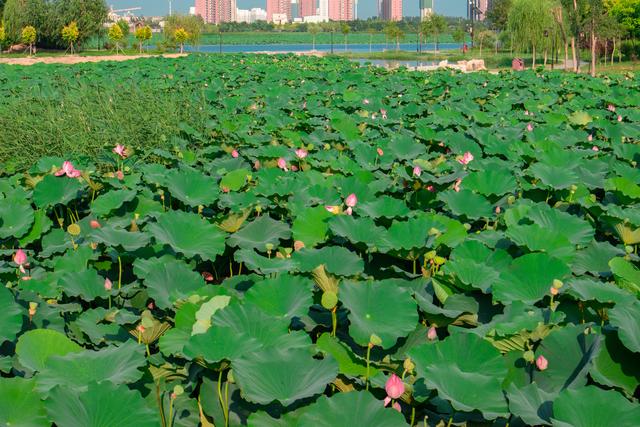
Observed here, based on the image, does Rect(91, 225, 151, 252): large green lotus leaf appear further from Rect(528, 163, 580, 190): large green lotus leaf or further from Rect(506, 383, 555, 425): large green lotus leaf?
Rect(528, 163, 580, 190): large green lotus leaf

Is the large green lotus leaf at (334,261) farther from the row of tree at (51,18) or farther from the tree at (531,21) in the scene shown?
the row of tree at (51,18)

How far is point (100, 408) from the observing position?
1176 millimetres

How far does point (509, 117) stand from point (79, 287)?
4.24 meters

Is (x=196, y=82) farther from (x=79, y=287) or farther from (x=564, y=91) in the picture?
(x=79, y=287)

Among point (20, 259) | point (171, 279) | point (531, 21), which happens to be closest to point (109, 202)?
Answer: point (20, 259)

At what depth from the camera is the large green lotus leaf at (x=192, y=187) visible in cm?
268

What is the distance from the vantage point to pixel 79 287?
1888mm

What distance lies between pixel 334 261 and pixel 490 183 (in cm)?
100

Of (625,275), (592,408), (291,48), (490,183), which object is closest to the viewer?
(592,408)

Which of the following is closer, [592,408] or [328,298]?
[592,408]

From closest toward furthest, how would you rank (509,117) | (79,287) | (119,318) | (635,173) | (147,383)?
(147,383) < (119,318) < (79,287) < (635,173) < (509,117)

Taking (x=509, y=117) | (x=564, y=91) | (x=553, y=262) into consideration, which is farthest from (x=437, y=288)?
(x=564, y=91)

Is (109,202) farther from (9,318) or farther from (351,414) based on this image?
(351,414)

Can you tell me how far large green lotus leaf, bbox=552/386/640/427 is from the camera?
1.14 m
